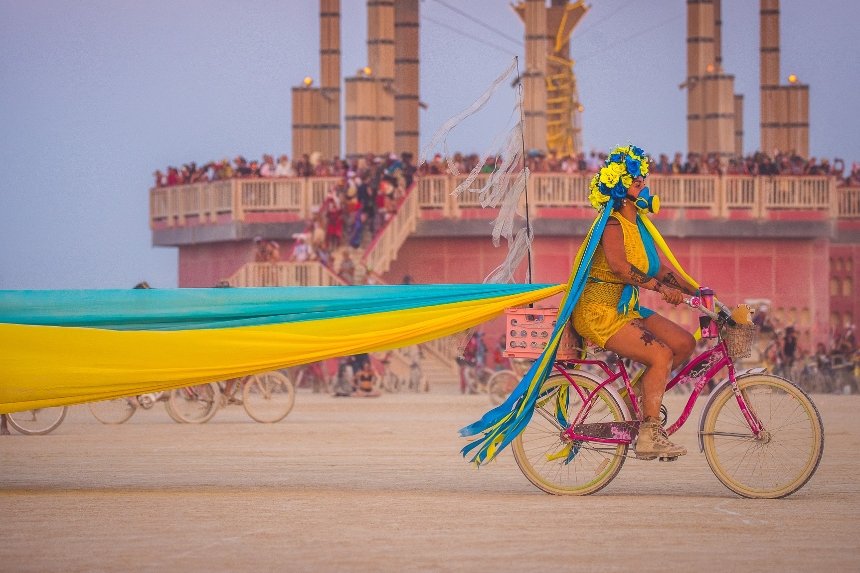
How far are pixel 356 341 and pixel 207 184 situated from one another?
36.5 m

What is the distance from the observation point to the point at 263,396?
25234 mm

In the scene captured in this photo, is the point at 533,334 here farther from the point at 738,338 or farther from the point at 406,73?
the point at 406,73

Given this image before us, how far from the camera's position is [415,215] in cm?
4656

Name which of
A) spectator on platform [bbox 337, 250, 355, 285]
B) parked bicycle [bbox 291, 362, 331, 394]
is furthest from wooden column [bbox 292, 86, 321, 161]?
parked bicycle [bbox 291, 362, 331, 394]

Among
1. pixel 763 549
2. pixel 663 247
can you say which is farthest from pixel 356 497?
pixel 763 549

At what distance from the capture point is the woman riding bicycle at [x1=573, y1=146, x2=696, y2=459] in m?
13.2

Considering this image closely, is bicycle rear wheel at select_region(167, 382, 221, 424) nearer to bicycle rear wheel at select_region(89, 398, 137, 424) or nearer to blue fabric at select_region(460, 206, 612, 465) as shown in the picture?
bicycle rear wheel at select_region(89, 398, 137, 424)

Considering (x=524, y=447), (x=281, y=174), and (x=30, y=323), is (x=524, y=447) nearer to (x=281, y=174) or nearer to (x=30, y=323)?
(x=30, y=323)

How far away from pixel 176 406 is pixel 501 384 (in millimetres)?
8128

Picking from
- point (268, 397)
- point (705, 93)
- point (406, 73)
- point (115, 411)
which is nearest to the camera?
point (115, 411)

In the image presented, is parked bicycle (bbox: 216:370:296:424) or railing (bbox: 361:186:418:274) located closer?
parked bicycle (bbox: 216:370:296:424)

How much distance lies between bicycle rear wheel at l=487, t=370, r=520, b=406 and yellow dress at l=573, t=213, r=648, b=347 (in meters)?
17.9

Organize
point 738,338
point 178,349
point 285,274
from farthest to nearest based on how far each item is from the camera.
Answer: point 285,274, point 178,349, point 738,338

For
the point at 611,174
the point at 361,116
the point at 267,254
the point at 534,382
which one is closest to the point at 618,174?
the point at 611,174
